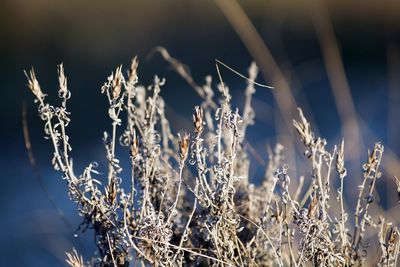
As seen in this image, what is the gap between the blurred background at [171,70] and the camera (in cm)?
616

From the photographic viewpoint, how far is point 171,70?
9.46 meters

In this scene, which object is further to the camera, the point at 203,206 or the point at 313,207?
the point at 203,206

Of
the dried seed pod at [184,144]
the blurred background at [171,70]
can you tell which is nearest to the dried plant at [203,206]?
the dried seed pod at [184,144]

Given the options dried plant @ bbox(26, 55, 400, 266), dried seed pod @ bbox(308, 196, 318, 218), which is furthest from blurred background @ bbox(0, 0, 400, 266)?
dried seed pod @ bbox(308, 196, 318, 218)

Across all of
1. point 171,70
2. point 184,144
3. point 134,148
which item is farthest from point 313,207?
point 171,70

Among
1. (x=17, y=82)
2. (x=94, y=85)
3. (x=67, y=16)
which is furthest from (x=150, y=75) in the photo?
(x=67, y=16)

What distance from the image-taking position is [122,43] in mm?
10633

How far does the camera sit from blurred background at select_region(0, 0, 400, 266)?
616cm

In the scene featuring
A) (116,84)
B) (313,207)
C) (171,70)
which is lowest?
(313,207)

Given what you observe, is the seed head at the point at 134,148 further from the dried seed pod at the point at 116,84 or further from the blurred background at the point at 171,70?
the blurred background at the point at 171,70

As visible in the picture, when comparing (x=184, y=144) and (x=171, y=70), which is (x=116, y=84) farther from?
(x=171, y=70)

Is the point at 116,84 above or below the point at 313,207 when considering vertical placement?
above

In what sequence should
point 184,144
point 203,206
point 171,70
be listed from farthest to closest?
point 171,70
point 203,206
point 184,144

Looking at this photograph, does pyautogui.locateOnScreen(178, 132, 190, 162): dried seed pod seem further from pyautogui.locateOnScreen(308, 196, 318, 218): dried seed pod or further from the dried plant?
pyautogui.locateOnScreen(308, 196, 318, 218): dried seed pod
